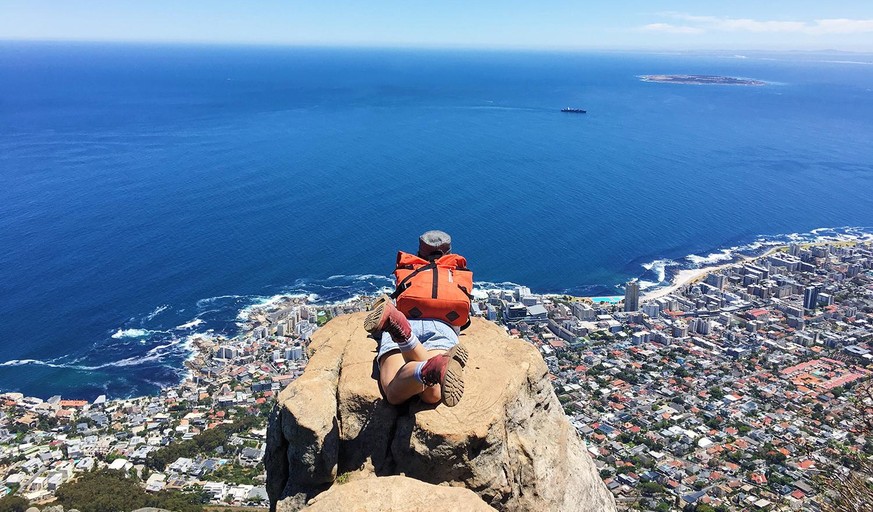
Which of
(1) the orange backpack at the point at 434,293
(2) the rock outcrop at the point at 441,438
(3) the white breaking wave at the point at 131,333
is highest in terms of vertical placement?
(1) the orange backpack at the point at 434,293

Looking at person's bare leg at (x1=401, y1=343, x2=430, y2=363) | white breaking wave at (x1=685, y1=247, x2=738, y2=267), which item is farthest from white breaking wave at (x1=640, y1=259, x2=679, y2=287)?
person's bare leg at (x1=401, y1=343, x2=430, y2=363)

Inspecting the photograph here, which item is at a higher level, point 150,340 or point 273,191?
point 273,191

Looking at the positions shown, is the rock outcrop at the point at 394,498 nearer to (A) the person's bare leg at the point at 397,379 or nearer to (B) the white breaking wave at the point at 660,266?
(A) the person's bare leg at the point at 397,379

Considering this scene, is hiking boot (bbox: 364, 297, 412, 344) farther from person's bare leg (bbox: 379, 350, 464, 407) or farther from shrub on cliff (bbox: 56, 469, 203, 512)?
shrub on cliff (bbox: 56, 469, 203, 512)

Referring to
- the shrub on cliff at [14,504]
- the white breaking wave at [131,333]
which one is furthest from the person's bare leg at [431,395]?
the white breaking wave at [131,333]

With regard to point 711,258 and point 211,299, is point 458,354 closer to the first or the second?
point 211,299

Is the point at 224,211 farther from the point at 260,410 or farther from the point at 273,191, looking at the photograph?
the point at 260,410

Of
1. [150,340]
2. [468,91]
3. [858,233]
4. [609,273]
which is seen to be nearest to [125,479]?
[150,340]
